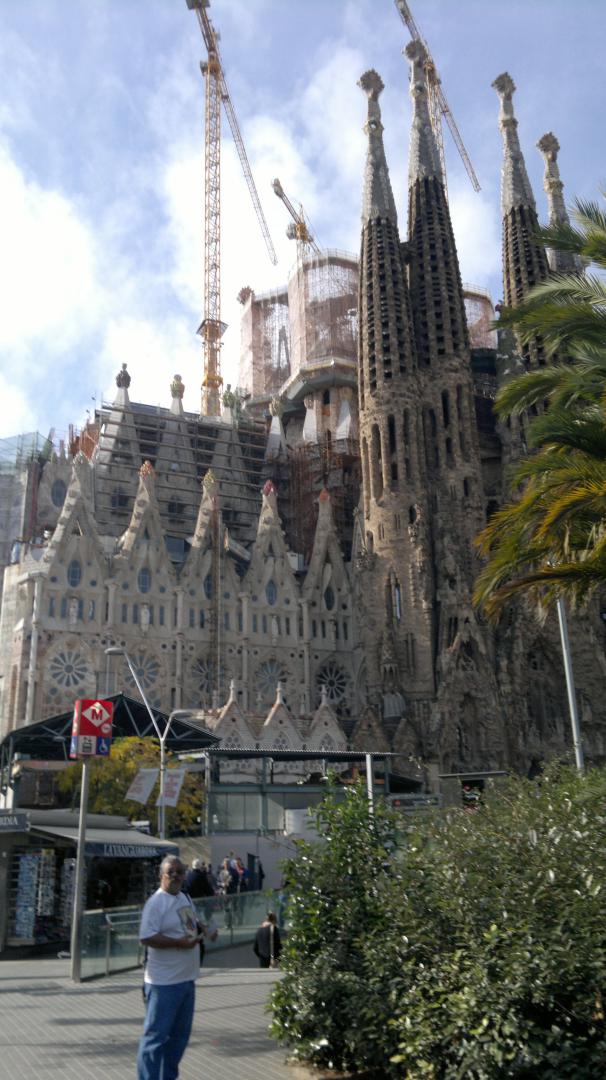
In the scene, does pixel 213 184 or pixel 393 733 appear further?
pixel 213 184

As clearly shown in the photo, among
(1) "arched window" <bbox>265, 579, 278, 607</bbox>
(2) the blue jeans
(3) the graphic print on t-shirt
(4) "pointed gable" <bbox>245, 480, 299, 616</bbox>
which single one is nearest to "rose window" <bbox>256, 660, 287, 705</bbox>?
(4) "pointed gable" <bbox>245, 480, 299, 616</bbox>

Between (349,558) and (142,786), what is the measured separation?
37110 mm

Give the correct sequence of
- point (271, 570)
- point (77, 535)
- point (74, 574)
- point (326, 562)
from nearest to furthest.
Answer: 1. point (74, 574)
2. point (77, 535)
3. point (271, 570)
4. point (326, 562)

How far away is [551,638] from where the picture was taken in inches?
2136

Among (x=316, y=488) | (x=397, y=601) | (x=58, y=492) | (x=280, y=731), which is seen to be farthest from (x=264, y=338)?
(x=280, y=731)

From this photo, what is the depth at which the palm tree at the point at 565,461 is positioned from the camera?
1359 cm

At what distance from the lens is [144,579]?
53.1m

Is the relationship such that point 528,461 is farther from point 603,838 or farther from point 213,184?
point 213,184

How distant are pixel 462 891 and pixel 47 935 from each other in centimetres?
1539

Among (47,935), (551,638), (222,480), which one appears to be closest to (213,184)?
(222,480)

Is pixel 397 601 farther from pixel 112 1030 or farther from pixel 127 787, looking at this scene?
pixel 112 1030

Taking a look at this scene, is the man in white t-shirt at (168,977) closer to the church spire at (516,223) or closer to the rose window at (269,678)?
the rose window at (269,678)

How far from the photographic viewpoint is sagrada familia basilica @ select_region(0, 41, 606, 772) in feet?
163

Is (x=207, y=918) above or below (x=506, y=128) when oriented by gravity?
below
